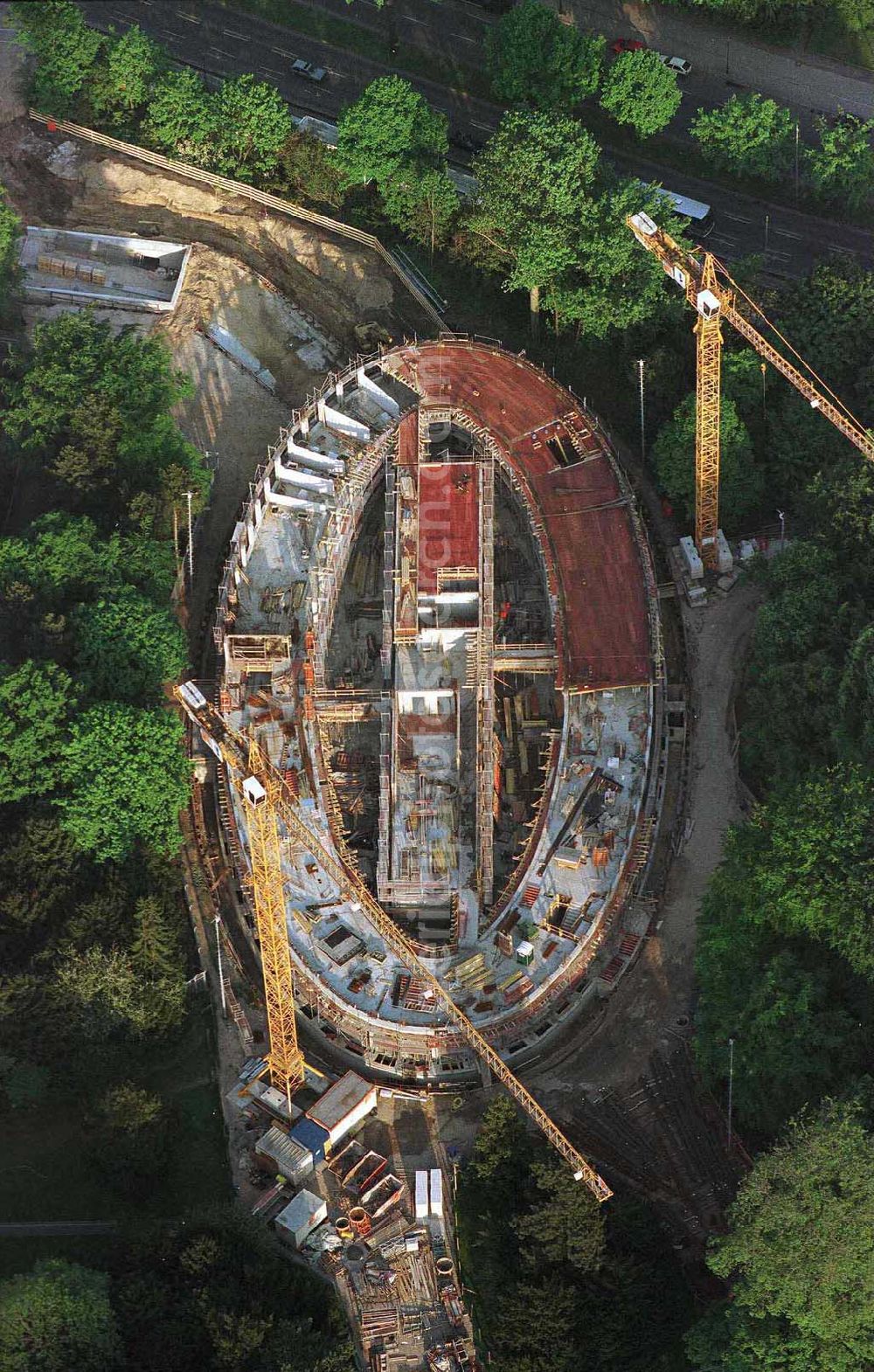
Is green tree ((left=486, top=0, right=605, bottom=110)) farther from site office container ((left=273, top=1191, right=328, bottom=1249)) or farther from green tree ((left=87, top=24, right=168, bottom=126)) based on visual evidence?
site office container ((left=273, top=1191, right=328, bottom=1249))

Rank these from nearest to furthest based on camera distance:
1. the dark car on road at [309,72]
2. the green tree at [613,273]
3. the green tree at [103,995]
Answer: the green tree at [103,995]
the green tree at [613,273]
the dark car on road at [309,72]

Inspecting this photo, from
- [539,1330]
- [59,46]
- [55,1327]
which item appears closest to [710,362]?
[59,46]

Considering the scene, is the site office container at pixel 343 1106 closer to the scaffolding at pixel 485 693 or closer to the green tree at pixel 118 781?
the scaffolding at pixel 485 693

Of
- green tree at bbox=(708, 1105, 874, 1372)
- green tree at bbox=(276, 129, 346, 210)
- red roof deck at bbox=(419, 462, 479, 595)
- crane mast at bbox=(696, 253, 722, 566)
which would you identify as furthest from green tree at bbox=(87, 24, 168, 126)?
green tree at bbox=(708, 1105, 874, 1372)

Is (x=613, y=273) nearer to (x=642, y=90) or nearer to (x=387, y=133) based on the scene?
(x=642, y=90)

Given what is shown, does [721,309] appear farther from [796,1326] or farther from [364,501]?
[796,1326]

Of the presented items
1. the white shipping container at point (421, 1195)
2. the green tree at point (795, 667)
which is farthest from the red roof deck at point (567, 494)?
the white shipping container at point (421, 1195)
